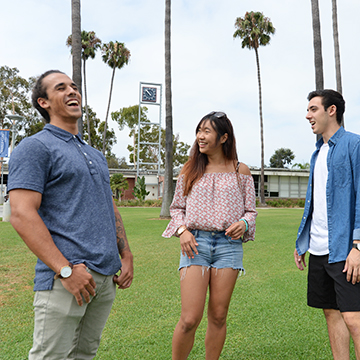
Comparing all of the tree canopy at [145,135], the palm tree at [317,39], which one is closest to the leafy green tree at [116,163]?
the tree canopy at [145,135]

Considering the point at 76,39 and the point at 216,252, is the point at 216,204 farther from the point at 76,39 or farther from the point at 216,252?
the point at 76,39

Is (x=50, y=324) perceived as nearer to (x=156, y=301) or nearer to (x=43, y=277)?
(x=43, y=277)

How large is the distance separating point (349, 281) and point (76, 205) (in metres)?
1.94

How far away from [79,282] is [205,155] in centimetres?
165

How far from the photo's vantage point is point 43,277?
6.40 ft

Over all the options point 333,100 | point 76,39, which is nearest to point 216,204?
point 333,100

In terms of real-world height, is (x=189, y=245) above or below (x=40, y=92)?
below

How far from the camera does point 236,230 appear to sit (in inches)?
113

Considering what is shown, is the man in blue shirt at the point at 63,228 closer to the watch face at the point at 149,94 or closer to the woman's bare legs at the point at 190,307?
the woman's bare legs at the point at 190,307

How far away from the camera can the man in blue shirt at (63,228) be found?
1864 millimetres

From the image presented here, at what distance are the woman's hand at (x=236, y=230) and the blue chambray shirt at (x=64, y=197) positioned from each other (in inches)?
41.0

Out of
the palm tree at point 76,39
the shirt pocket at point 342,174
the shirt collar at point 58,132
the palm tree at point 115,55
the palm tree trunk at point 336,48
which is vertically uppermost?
the palm tree at point 115,55

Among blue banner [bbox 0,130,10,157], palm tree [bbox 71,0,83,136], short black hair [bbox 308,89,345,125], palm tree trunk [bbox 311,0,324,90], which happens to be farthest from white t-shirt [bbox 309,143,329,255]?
blue banner [bbox 0,130,10,157]

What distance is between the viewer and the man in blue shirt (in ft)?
6.12
